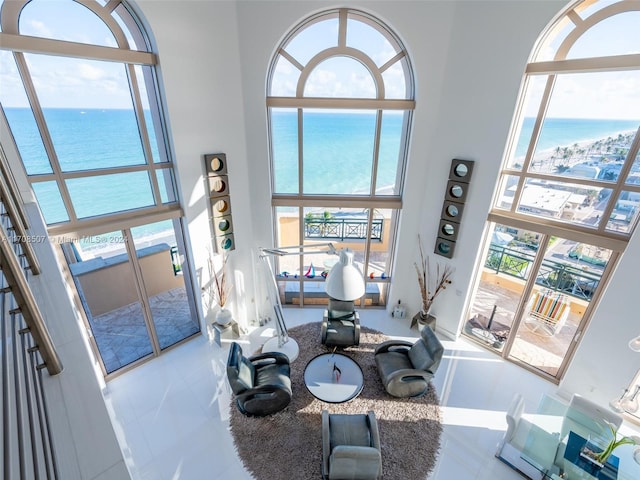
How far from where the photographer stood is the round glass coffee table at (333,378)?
4.48m

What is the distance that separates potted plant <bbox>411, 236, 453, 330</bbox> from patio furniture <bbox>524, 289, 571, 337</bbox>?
4.76 feet

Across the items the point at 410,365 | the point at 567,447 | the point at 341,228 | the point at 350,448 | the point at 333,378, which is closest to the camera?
the point at 350,448

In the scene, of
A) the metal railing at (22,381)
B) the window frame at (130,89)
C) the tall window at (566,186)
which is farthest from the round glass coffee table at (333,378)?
the metal railing at (22,381)

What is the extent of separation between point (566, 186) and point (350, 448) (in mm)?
4680

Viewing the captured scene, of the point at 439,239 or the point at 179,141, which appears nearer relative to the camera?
the point at 179,141

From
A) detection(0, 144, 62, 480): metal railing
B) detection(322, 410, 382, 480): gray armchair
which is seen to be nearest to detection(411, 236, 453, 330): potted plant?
detection(322, 410, 382, 480): gray armchair

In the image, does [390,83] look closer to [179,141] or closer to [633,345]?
[179,141]

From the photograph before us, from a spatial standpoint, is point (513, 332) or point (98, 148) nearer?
point (98, 148)

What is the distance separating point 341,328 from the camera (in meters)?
5.76

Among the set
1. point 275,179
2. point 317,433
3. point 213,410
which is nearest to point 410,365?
point 317,433

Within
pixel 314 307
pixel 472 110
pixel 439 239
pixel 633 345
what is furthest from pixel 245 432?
pixel 472 110

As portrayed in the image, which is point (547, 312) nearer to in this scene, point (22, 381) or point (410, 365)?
point (410, 365)

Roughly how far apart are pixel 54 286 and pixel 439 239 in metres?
5.55

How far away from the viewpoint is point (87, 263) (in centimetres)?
467
